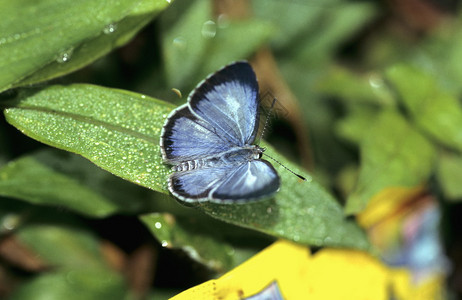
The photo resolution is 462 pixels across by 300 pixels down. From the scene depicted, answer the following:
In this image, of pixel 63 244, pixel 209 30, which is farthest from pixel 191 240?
pixel 209 30

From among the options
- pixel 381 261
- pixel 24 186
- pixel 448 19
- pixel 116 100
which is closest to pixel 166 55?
pixel 116 100

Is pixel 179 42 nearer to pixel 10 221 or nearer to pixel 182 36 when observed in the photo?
pixel 182 36

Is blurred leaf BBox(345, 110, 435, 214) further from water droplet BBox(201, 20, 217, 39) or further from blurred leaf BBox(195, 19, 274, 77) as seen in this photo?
water droplet BBox(201, 20, 217, 39)

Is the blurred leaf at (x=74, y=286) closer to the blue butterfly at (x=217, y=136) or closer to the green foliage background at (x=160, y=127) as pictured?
the green foliage background at (x=160, y=127)

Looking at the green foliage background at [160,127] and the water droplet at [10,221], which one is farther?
the water droplet at [10,221]

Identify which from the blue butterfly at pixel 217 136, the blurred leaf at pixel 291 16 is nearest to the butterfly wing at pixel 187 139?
the blue butterfly at pixel 217 136

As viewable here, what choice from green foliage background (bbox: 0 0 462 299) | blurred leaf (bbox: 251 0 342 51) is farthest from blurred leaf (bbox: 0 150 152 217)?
blurred leaf (bbox: 251 0 342 51)

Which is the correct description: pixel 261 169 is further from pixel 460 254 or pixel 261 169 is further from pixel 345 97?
pixel 460 254
